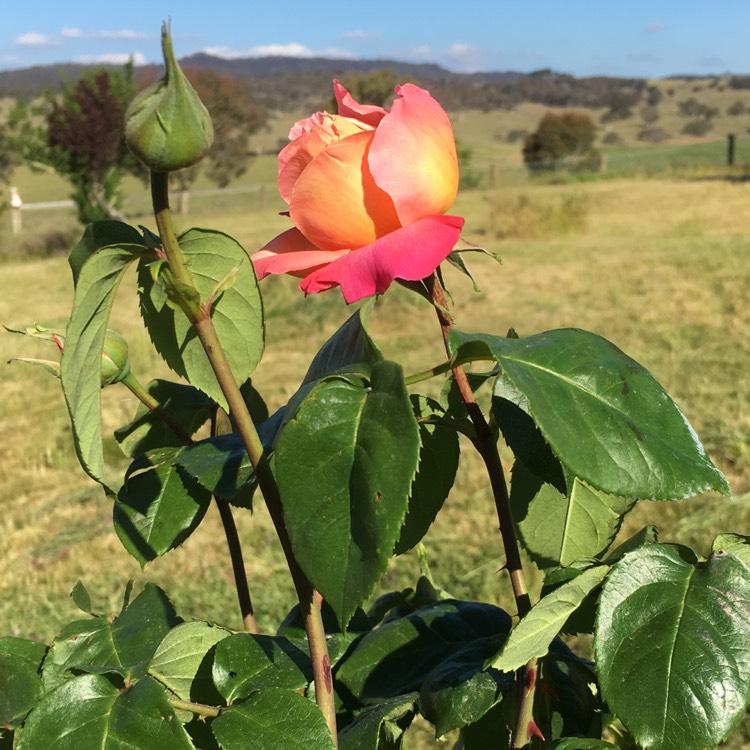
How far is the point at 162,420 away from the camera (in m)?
0.47

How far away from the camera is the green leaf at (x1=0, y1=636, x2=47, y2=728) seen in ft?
1.15

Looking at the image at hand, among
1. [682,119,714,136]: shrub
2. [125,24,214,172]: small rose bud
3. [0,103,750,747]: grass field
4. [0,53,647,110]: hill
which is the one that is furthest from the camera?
[0,53,647,110]: hill

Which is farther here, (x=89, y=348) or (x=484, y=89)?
(x=484, y=89)

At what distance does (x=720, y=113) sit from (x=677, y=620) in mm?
30312

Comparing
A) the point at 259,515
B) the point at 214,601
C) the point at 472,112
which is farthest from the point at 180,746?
the point at 472,112

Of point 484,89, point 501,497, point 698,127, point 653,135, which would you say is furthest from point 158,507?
point 484,89

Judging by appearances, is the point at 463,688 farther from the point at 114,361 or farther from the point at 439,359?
the point at 439,359

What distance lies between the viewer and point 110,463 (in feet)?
8.01

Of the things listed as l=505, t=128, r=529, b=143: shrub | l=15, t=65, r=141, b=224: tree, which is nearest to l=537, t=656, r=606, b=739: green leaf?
l=15, t=65, r=141, b=224: tree

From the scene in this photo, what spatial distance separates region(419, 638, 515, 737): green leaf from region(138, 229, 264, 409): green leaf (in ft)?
0.52

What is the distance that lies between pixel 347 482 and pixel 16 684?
0.20 meters

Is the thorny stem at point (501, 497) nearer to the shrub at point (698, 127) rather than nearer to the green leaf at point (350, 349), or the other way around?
the green leaf at point (350, 349)

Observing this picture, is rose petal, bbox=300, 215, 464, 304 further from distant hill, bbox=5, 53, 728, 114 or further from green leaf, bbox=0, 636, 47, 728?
distant hill, bbox=5, 53, 728, 114

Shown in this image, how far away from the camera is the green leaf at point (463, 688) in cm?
37
